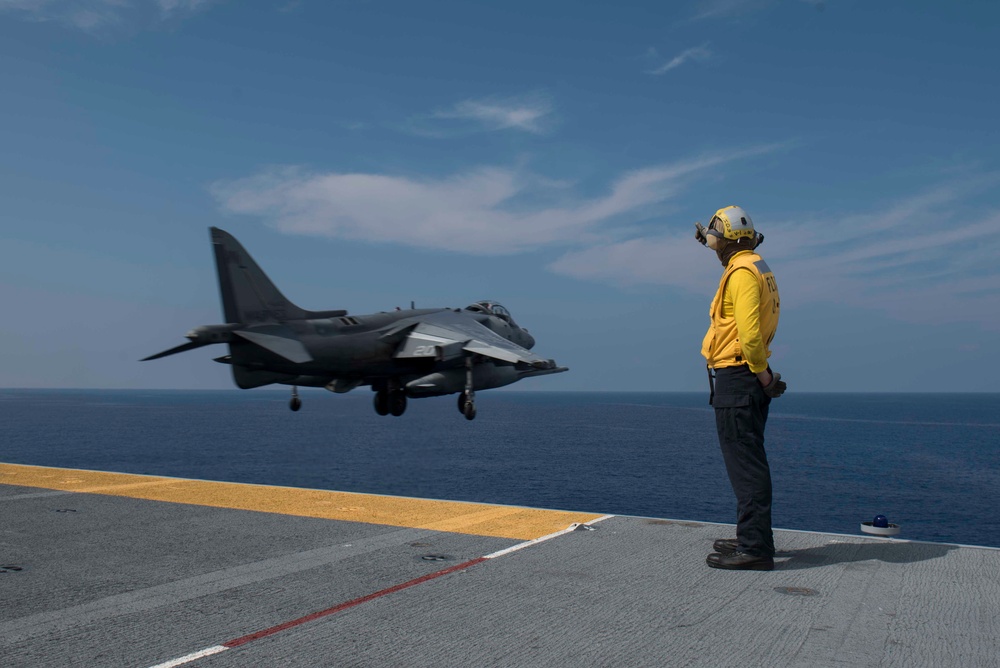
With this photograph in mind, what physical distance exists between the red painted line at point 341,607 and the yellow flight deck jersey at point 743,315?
3307 mm

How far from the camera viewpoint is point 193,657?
197 inches

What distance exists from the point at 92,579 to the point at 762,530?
21.7 ft

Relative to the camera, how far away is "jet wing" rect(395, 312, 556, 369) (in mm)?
14664

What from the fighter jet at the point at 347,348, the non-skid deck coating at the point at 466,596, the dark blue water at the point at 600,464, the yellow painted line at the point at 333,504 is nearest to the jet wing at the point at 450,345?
the fighter jet at the point at 347,348

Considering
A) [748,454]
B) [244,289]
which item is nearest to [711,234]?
[748,454]

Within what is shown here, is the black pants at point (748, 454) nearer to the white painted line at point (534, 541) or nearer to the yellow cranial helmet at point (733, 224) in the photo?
the yellow cranial helmet at point (733, 224)

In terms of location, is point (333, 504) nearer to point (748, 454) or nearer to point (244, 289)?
point (244, 289)

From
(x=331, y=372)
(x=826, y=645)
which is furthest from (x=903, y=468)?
(x=826, y=645)

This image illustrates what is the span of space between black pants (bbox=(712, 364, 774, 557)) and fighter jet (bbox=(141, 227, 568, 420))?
22.9 ft

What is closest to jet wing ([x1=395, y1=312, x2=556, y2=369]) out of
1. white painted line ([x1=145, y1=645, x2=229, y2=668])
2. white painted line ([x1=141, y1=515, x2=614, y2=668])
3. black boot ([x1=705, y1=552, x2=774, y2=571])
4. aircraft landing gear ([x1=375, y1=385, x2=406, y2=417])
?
aircraft landing gear ([x1=375, y1=385, x2=406, y2=417])

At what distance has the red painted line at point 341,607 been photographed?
5.43 m

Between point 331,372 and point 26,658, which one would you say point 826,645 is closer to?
point 26,658

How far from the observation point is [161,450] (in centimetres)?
9138

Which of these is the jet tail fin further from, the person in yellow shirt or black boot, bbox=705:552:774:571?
black boot, bbox=705:552:774:571
